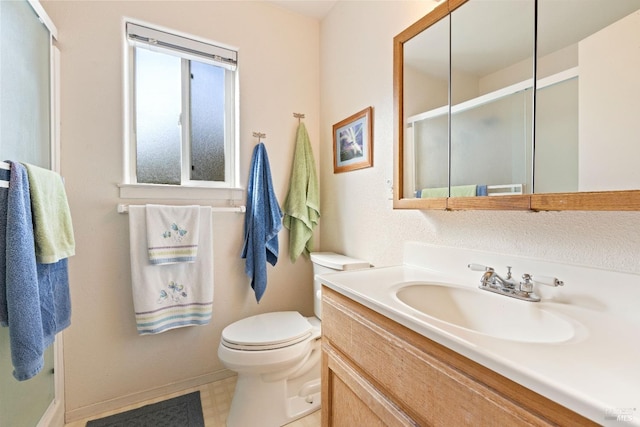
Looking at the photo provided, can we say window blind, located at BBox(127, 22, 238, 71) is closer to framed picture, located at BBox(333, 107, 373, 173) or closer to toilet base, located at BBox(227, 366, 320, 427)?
framed picture, located at BBox(333, 107, 373, 173)

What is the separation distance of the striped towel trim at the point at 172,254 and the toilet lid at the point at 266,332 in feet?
1.47

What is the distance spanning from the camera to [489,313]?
2.79 ft

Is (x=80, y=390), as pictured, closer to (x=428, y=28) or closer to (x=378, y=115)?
(x=378, y=115)

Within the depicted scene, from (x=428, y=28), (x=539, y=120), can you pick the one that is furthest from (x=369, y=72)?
(x=539, y=120)

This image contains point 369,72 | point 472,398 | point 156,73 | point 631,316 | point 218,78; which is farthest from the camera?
point 218,78

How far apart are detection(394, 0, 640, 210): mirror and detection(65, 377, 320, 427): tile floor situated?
123 cm

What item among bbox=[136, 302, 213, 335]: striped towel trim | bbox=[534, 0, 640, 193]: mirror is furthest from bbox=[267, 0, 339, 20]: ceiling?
bbox=[136, 302, 213, 335]: striped towel trim

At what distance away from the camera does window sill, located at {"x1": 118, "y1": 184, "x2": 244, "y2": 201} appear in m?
1.49

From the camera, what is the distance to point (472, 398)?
52 cm

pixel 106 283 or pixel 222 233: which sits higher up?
pixel 222 233

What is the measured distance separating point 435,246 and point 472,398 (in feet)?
2.24

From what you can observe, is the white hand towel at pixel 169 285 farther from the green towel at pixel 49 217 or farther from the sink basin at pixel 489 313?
the sink basin at pixel 489 313

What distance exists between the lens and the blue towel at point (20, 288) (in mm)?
827

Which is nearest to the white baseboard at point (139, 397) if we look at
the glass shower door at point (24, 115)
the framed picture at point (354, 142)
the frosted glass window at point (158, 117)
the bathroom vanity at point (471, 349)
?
the glass shower door at point (24, 115)
